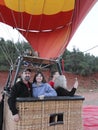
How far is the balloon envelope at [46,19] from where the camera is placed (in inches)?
164

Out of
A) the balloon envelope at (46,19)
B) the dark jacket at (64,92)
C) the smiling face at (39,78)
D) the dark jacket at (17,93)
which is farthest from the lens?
the balloon envelope at (46,19)

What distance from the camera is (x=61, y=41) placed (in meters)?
4.38

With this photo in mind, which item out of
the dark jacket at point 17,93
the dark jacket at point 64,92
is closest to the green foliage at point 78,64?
the dark jacket at point 64,92

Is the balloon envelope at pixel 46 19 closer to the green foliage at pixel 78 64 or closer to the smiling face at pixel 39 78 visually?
the smiling face at pixel 39 78

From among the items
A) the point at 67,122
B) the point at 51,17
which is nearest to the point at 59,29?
the point at 51,17

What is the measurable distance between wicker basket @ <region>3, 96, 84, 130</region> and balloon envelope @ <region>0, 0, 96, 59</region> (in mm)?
1341

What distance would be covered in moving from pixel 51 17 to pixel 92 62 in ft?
45.3

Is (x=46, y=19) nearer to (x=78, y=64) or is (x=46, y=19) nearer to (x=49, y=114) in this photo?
(x=49, y=114)

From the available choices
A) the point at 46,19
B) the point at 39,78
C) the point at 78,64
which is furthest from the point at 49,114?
the point at 78,64

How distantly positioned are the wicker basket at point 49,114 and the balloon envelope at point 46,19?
1341 millimetres

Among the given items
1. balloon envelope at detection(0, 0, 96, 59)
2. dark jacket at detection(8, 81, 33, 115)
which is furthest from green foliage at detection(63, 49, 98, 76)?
dark jacket at detection(8, 81, 33, 115)

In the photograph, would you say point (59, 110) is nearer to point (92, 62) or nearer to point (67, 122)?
point (67, 122)

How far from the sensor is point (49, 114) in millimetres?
2625

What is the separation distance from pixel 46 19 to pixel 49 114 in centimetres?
204
